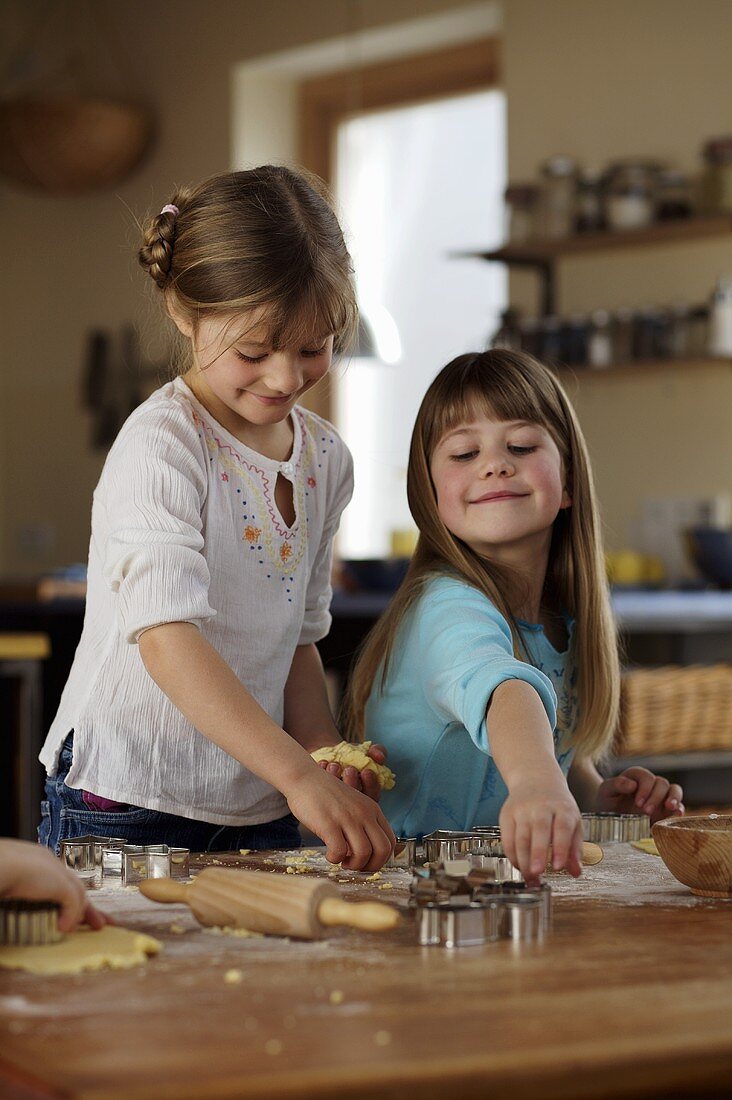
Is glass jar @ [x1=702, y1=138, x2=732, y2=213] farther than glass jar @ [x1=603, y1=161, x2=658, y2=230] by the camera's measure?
No

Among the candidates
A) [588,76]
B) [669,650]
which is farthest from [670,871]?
[588,76]

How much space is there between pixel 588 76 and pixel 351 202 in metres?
1.06

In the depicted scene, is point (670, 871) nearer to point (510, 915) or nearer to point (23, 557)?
point (510, 915)

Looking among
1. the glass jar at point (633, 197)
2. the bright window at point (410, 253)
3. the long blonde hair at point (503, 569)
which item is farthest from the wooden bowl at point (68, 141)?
the long blonde hair at point (503, 569)

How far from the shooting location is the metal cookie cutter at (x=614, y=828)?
1347 mm

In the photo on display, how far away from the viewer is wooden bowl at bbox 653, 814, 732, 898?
104 cm

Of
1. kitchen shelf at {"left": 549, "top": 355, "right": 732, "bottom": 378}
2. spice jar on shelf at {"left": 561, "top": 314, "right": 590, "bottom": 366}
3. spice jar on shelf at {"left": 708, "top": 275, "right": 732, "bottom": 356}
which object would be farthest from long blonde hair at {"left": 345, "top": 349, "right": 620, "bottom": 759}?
spice jar on shelf at {"left": 561, "top": 314, "right": 590, "bottom": 366}

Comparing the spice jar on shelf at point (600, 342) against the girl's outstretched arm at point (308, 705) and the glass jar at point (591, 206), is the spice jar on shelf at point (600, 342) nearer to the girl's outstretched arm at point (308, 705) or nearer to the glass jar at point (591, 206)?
the glass jar at point (591, 206)

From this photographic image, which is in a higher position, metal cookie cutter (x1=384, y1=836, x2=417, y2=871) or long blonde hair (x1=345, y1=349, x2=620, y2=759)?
long blonde hair (x1=345, y1=349, x2=620, y2=759)

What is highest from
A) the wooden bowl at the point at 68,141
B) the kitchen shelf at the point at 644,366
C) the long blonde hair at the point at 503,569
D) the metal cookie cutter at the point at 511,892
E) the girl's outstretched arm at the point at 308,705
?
the wooden bowl at the point at 68,141

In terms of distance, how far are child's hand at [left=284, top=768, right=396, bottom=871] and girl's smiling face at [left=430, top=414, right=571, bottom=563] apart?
43 centimetres

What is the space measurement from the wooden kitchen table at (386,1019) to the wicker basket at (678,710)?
2.16 m

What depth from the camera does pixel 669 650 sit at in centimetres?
339

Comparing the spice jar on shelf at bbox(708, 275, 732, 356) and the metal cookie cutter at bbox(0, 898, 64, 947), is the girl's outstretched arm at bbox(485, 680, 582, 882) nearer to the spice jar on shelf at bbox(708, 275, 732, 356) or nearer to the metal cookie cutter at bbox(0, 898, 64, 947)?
the metal cookie cutter at bbox(0, 898, 64, 947)
